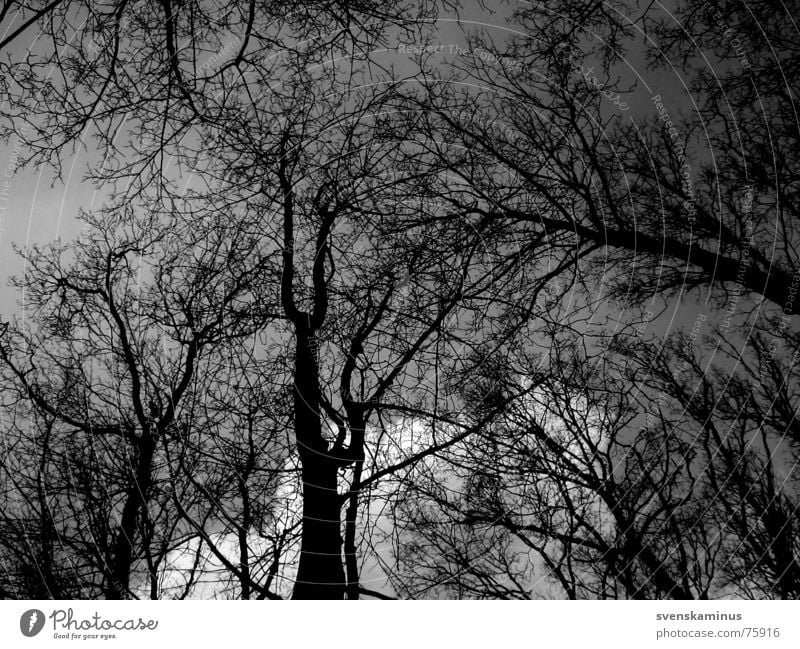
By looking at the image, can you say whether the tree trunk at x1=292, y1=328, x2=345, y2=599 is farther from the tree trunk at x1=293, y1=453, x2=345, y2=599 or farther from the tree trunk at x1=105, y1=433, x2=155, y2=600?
the tree trunk at x1=105, y1=433, x2=155, y2=600

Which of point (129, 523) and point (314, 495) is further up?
point (314, 495)

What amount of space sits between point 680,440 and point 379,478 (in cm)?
198

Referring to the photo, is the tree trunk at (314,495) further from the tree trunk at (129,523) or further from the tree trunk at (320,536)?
the tree trunk at (129,523)

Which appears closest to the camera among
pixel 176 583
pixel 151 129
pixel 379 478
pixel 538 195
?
pixel 176 583

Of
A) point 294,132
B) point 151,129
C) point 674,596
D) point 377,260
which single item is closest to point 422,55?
point 294,132

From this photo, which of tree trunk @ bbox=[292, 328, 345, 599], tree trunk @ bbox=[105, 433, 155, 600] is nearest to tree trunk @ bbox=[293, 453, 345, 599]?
tree trunk @ bbox=[292, 328, 345, 599]

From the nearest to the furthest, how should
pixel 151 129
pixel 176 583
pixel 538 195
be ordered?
pixel 176 583, pixel 151 129, pixel 538 195

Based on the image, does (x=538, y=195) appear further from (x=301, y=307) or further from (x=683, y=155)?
(x=301, y=307)

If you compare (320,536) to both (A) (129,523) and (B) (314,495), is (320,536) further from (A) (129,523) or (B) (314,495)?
(A) (129,523)

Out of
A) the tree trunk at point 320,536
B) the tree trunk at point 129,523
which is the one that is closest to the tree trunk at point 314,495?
the tree trunk at point 320,536

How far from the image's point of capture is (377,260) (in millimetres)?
4164

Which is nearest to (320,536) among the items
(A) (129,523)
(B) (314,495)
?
(B) (314,495)

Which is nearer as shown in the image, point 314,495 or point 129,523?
point 129,523

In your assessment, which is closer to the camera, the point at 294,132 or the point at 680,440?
the point at 680,440
